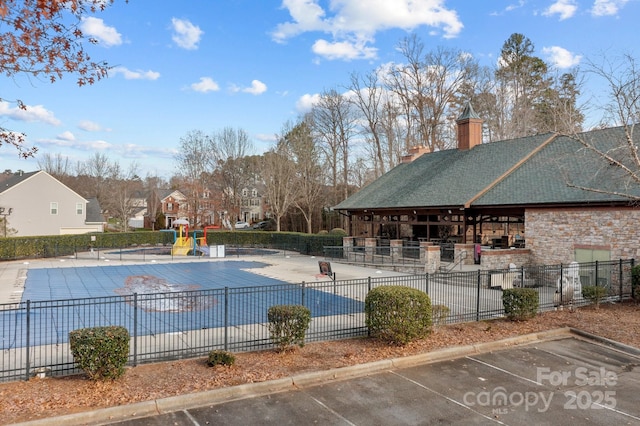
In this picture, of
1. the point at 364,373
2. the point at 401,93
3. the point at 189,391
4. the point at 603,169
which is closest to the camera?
the point at 189,391

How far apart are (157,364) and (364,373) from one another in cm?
393

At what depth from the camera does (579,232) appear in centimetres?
1791

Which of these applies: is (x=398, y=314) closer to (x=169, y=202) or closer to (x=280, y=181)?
(x=280, y=181)

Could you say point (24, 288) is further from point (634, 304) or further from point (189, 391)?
point (634, 304)

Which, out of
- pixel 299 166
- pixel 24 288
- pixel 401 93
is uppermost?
pixel 401 93

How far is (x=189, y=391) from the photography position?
7105 millimetres

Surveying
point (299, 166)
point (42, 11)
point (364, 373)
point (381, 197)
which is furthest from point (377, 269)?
point (299, 166)

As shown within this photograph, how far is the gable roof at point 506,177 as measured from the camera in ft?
62.2

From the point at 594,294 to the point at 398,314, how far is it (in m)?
7.76

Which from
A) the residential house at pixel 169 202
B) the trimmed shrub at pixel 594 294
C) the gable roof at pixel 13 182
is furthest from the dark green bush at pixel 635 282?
the residential house at pixel 169 202

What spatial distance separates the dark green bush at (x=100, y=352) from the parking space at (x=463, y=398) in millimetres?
1354

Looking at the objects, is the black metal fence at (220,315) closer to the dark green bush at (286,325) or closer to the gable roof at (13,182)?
the dark green bush at (286,325)

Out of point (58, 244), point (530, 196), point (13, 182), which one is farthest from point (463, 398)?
point (13, 182)

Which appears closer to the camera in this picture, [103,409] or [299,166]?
[103,409]
